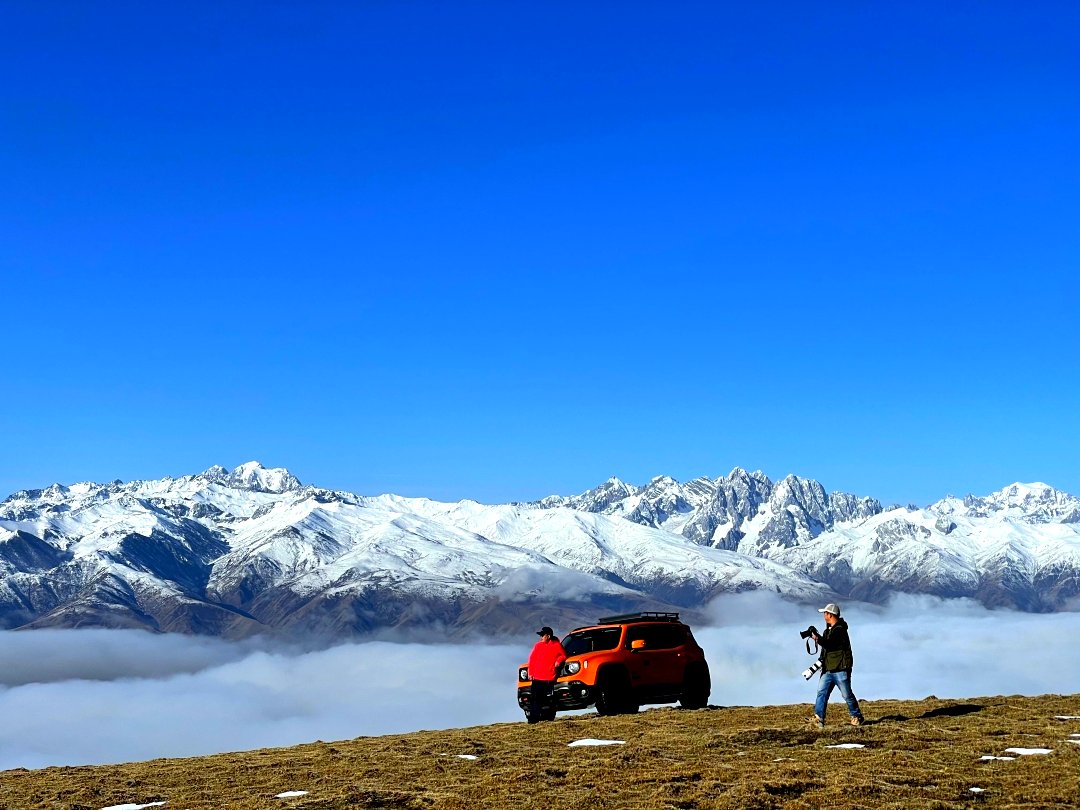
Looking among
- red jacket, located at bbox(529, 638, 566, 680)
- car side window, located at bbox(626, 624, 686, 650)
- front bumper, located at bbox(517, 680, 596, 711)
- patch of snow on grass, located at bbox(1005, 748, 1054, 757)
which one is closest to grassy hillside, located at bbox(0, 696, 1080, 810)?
patch of snow on grass, located at bbox(1005, 748, 1054, 757)

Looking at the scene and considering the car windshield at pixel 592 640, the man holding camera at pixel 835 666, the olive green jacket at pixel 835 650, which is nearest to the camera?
the man holding camera at pixel 835 666

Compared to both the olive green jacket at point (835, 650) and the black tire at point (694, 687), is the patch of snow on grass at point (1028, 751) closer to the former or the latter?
the olive green jacket at point (835, 650)

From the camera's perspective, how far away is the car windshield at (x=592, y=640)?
35.1 m

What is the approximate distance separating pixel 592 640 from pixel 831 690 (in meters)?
9.84

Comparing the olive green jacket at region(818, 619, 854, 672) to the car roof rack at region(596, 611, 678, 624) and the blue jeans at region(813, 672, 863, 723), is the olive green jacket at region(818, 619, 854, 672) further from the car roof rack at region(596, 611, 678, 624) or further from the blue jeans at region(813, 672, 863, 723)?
the car roof rack at region(596, 611, 678, 624)

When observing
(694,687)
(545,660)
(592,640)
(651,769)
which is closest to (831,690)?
(651,769)

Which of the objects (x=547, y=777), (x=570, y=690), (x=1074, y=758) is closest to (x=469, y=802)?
Result: (x=547, y=777)

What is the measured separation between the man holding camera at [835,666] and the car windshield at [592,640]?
826 centimetres

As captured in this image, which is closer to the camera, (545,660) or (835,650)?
(835,650)

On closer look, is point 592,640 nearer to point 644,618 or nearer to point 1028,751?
point 644,618

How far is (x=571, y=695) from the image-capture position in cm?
3475

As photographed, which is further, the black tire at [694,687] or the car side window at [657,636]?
the black tire at [694,687]

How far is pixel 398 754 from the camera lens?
27.5 m

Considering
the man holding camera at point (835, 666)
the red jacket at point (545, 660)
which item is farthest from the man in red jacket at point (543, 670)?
the man holding camera at point (835, 666)
